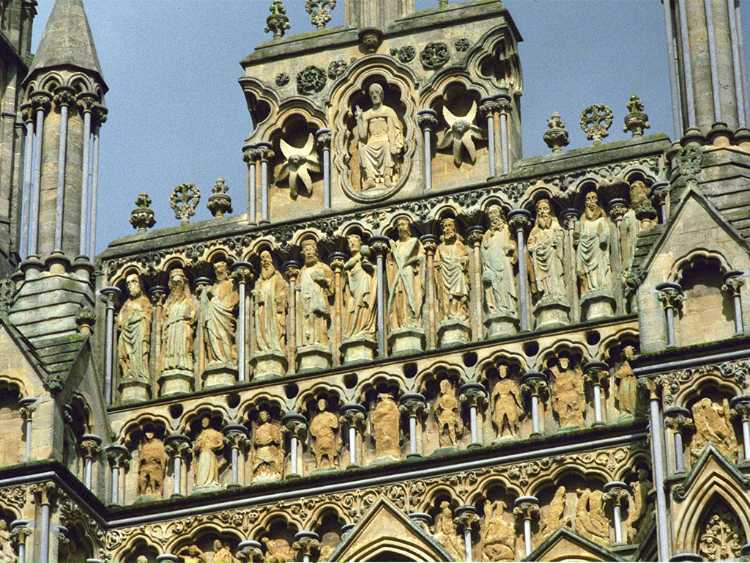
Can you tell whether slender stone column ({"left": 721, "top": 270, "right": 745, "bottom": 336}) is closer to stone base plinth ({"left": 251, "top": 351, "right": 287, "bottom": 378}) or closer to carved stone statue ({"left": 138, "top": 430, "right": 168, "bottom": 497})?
stone base plinth ({"left": 251, "top": 351, "right": 287, "bottom": 378})

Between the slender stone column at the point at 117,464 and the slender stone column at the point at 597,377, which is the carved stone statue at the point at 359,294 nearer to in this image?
the slender stone column at the point at 597,377

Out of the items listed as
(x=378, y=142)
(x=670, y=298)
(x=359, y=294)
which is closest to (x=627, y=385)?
(x=670, y=298)

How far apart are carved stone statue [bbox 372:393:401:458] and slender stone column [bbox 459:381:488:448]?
588mm

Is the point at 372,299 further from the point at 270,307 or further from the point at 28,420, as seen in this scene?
the point at 28,420

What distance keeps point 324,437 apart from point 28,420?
2.41 metres

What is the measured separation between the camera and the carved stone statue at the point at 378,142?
29.3 meters

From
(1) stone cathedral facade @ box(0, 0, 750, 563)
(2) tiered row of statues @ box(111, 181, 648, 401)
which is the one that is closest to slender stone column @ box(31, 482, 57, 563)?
(1) stone cathedral facade @ box(0, 0, 750, 563)

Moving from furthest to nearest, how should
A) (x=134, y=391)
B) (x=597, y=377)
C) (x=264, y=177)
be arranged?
1. (x=264, y=177)
2. (x=134, y=391)
3. (x=597, y=377)

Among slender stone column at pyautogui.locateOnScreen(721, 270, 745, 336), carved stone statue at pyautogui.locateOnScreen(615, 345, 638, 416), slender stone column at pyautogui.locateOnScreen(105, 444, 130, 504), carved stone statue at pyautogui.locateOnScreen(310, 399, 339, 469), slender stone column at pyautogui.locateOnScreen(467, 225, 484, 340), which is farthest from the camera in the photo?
slender stone column at pyautogui.locateOnScreen(105, 444, 130, 504)

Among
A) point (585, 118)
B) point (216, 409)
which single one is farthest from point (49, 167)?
point (585, 118)

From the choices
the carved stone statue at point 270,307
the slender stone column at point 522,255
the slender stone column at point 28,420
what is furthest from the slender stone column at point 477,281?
the slender stone column at point 28,420

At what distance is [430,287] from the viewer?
28594mm

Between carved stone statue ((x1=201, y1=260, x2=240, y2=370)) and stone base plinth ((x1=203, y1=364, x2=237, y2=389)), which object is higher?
carved stone statue ((x1=201, y1=260, x2=240, y2=370))

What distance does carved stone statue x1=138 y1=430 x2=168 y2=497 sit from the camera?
28.5 meters
